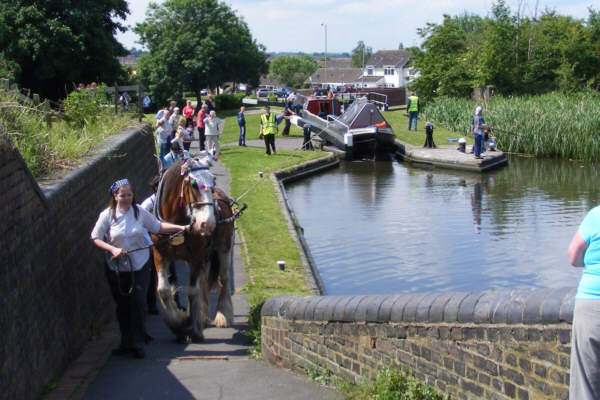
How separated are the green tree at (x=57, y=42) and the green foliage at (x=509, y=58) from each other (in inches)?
757

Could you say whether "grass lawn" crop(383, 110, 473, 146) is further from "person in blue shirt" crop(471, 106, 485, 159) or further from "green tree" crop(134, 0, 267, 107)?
"green tree" crop(134, 0, 267, 107)

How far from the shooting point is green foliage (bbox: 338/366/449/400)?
17.6 ft

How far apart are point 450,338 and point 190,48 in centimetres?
5818

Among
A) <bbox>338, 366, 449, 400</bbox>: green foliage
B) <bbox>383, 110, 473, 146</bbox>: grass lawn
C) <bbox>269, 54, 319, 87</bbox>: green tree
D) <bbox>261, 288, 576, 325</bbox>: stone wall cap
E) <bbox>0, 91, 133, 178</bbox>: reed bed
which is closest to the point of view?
<bbox>261, 288, 576, 325</bbox>: stone wall cap

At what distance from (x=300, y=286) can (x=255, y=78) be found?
186 ft

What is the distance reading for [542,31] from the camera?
49.3 metres

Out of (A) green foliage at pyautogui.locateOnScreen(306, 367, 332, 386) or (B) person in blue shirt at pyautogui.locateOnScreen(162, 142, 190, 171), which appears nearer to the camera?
(A) green foliage at pyautogui.locateOnScreen(306, 367, 332, 386)

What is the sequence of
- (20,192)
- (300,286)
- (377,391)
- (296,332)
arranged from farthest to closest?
(300,286) < (296,332) < (20,192) < (377,391)

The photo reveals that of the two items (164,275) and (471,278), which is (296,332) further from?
(471,278)

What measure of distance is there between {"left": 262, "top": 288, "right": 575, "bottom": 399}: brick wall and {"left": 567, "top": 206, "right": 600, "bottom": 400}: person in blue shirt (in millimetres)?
193

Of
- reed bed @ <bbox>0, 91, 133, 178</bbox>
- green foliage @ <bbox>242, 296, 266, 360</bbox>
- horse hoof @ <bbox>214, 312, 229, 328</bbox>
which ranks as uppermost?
reed bed @ <bbox>0, 91, 133, 178</bbox>

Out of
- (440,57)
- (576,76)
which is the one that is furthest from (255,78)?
(576,76)

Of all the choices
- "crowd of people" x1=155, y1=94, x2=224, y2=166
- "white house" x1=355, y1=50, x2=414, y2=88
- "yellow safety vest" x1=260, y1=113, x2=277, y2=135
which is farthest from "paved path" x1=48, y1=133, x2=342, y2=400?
"white house" x1=355, y1=50, x2=414, y2=88

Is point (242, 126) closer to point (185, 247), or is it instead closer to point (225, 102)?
point (185, 247)
